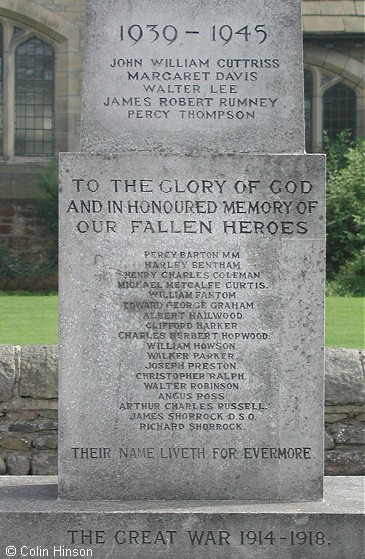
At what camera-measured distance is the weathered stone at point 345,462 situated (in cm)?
701

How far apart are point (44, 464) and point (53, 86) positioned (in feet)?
53.6

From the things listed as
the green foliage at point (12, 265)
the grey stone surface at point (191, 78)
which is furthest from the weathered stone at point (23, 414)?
the green foliage at point (12, 265)

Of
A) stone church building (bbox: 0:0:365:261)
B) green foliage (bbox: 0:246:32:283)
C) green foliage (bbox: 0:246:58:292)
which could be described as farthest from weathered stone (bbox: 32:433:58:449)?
stone church building (bbox: 0:0:365:261)

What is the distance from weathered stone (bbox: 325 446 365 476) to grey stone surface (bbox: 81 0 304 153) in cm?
223

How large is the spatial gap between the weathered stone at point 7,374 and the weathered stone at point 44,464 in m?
0.37

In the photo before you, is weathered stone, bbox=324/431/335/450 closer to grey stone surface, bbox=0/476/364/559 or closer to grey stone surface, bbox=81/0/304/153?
grey stone surface, bbox=0/476/364/559

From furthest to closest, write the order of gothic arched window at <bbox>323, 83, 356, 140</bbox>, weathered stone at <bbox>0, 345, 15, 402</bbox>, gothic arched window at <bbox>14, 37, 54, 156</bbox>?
1. gothic arched window at <bbox>323, 83, 356, 140</bbox>
2. gothic arched window at <bbox>14, 37, 54, 156</bbox>
3. weathered stone at <bbox>0, 345, 15, 402</bbox>

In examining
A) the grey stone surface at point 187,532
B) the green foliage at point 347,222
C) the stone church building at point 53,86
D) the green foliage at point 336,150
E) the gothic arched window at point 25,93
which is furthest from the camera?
the gothic arched window at point 25,93

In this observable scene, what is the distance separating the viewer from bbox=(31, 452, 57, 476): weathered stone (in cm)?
700

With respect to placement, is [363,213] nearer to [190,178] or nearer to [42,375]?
[42,375]

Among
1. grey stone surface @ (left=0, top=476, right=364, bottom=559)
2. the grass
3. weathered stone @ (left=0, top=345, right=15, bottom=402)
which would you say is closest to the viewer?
grey stone surface @ (left=0, top=476, right=364, bottom=559)

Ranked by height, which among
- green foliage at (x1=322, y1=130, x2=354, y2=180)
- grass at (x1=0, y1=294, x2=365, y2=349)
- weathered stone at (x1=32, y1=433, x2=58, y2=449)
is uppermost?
green foliage at (x1=322, y1=130, x2=354, y2=180)

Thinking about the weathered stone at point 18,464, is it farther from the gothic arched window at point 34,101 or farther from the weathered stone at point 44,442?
the gothic arched window at point 34,101

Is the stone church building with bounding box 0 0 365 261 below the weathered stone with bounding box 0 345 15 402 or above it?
above
